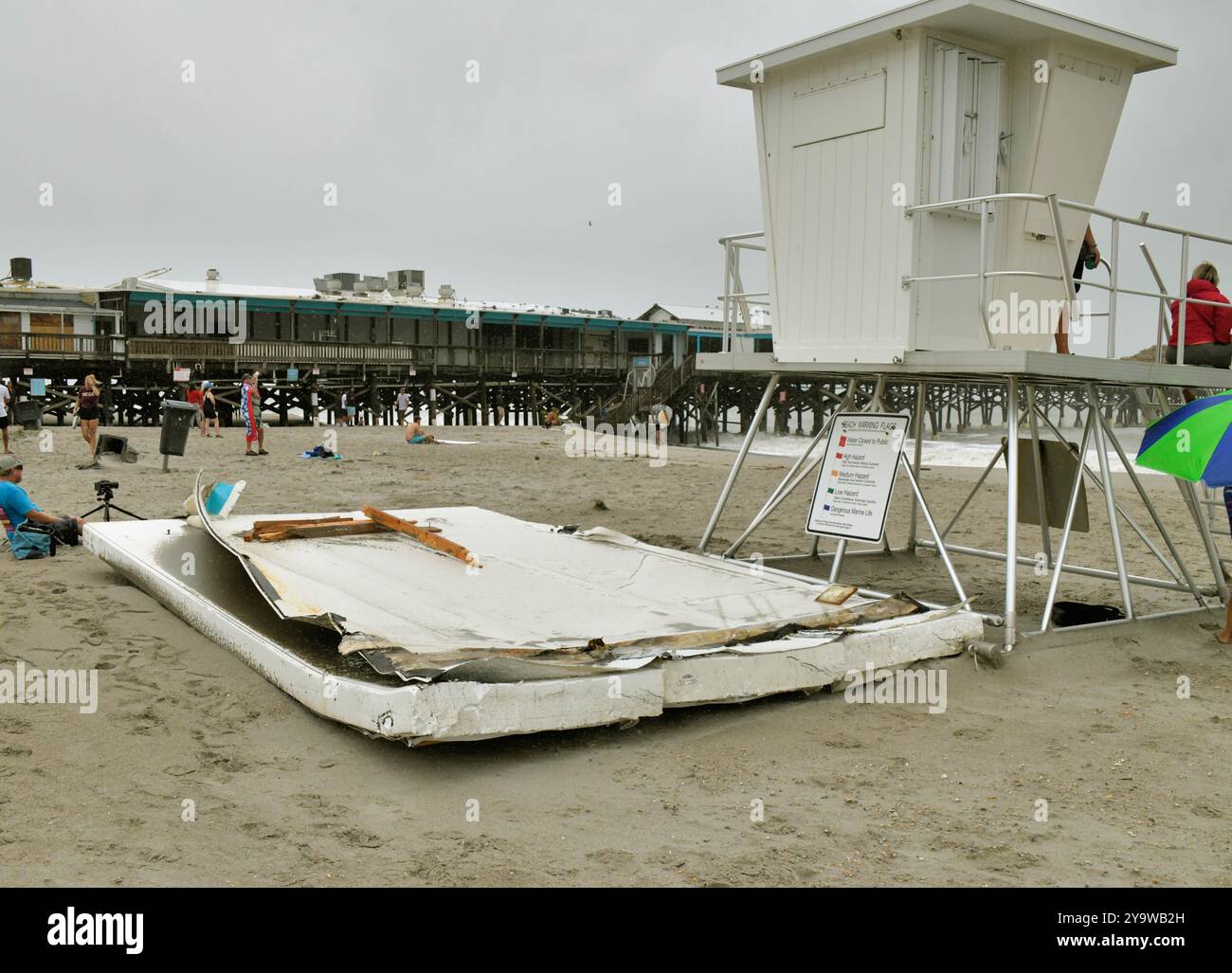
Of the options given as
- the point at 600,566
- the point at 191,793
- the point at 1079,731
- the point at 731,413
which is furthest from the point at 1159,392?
the point at 731,413

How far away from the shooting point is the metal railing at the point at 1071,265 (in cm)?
740

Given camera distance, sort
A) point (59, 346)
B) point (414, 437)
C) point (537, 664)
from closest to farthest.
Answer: point (537, 664), point (414, 437), point (59, 346)

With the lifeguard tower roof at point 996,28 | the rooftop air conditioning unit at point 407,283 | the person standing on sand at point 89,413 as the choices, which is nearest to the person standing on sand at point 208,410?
the person standing on sand at point 89,413

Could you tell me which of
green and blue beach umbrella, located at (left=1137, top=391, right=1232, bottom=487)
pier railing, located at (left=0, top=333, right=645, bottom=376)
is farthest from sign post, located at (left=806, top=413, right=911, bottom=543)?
pier railing, located at (left=0, top=333, right=645, bottom=376)

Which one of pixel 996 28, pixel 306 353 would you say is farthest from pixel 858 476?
pixel 306 353

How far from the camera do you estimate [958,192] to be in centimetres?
842

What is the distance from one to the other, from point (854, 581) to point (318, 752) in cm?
602

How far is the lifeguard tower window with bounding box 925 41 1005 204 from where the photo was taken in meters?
8.20

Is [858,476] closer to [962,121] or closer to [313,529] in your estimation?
[962,121]

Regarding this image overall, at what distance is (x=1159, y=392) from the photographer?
9297 mm

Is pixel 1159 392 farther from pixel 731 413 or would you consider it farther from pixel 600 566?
pixel 731 413

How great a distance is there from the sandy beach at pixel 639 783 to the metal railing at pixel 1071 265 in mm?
2325

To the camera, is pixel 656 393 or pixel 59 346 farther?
pixel 656 393

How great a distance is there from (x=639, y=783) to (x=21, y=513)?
25.1 feet
